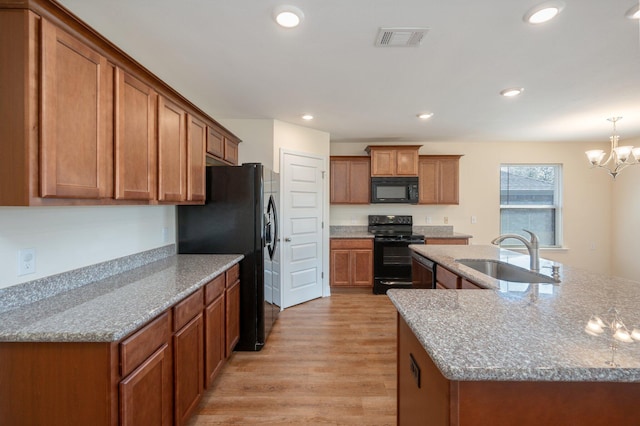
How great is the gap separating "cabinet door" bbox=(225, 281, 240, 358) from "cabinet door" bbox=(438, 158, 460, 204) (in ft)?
11.8

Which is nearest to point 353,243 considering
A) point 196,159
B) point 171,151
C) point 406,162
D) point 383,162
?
point 383,162

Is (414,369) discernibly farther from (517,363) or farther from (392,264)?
(392,264)

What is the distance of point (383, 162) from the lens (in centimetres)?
466

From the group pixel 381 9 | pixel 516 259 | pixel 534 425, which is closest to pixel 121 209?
pixel 381 9

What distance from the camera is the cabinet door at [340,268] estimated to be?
4461 millimetres

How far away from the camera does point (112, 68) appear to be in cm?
153

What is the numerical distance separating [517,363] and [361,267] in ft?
12.0

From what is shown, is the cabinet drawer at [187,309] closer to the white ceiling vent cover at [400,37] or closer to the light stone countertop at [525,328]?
the light stone countertop at [525,328]

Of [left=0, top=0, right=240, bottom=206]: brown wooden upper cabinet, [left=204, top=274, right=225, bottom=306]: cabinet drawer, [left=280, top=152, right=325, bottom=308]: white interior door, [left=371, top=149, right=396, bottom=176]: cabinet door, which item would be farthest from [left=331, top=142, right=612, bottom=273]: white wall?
[left=0, top=0, right=240, bottom=206]: brown wooden upper cabinet

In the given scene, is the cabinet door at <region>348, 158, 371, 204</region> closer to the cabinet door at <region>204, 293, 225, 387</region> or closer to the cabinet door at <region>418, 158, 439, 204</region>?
→ the cabinet door at <region>418, 158, 439, 204</region>

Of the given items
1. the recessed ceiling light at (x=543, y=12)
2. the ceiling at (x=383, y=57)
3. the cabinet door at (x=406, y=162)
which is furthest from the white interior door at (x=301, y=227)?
the recessed ceiling light at (x=543, y=12)

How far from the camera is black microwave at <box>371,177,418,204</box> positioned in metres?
4.68

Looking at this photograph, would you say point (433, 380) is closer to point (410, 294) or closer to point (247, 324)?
point (410, 294)

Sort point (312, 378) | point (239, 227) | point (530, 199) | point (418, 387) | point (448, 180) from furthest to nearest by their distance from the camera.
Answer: point (530, 199), point (448, 180), point (239, 227), point (312, 378), point (418, 387)
